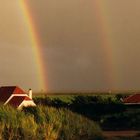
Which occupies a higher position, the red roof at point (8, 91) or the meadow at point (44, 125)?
the red roof at point (8, 91)

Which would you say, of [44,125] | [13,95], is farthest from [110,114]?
[44,125]

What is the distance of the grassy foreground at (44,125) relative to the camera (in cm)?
2200

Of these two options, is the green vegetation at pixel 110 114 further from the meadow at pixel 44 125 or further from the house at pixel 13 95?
the meadow at pixel 44 125

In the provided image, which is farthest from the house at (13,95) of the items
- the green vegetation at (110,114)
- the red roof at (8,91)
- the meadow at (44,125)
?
the meadow at (44,125)

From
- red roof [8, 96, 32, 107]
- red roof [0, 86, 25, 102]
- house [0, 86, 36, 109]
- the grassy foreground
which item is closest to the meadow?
the grassy foreground

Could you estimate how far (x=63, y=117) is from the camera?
26516mm

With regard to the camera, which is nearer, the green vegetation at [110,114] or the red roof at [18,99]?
the green vegetation at [110,114]

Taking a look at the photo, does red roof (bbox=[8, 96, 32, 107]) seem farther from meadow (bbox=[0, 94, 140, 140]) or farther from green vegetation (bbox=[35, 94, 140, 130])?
meadow (bbox=[0, 94, 140, 140])

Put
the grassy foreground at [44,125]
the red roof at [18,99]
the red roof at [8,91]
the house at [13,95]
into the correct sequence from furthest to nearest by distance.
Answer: the red roof at [8,91] → the house at [13,95] → the red roof at [18,99] → the grassy foreground at [44,125]

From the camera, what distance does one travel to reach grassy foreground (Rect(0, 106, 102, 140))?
72.2ft

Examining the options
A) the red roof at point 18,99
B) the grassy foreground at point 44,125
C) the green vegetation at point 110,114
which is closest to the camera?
the grassy foreground at point 44,125

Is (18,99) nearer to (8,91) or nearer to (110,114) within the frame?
(8,91)

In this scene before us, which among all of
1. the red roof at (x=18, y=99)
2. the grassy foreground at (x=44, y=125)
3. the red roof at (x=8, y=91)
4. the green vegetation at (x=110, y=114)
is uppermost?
the red roof at (x=8, y=91)

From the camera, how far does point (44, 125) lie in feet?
78.8
